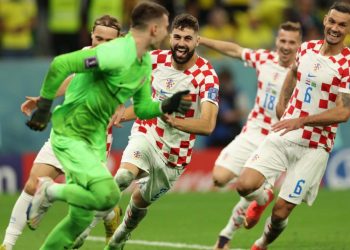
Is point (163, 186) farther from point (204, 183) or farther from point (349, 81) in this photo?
point (204, 183)

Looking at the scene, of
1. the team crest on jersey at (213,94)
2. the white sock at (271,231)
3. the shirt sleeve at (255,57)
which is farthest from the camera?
the shirt sleeve at (255,57)

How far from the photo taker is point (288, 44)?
1365 cm

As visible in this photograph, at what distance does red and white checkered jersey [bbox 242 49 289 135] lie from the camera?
45.2 feet

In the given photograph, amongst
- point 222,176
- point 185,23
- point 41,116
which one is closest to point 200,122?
point 185,23

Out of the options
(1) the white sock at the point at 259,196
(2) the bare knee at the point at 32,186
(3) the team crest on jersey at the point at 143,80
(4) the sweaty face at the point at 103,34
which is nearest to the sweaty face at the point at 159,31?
(3) the team crest on jersey at the point at 143,80

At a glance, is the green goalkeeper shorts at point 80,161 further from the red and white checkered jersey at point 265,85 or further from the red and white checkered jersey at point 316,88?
the red and white checkered jersey at point 265,85

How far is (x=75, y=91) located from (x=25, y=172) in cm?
967

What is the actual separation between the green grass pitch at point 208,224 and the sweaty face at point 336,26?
2.64 meters

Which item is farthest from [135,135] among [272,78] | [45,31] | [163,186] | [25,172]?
[45,31]

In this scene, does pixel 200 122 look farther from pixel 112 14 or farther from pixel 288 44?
pixel 112 14

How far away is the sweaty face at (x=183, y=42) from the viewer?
1116cm

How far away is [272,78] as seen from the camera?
13836 mm

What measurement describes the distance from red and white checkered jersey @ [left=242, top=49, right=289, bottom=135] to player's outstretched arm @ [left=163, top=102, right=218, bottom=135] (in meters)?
2.92

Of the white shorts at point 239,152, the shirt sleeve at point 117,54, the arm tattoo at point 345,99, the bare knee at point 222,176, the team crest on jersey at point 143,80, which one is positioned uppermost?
the shirt sleeve at point 117,54
